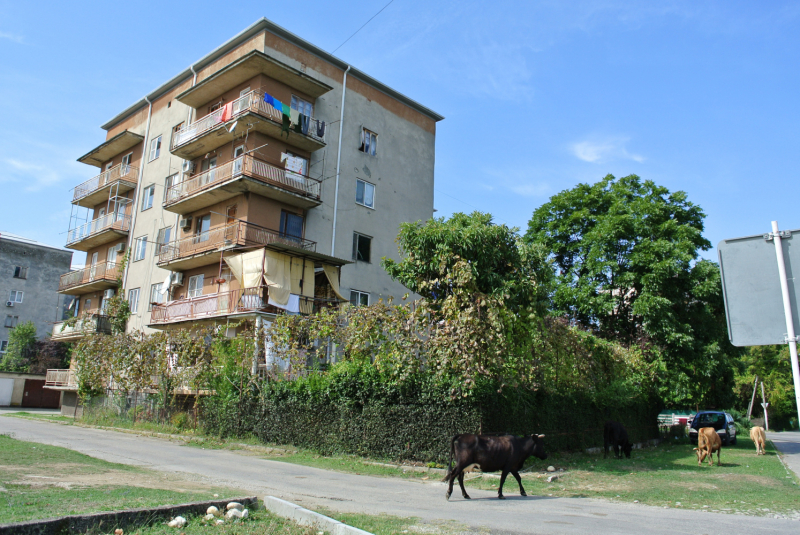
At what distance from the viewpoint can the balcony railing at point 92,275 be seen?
3672 cm

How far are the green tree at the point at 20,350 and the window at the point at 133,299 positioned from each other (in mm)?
24686

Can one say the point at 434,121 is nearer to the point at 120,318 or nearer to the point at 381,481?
the point at 120,318

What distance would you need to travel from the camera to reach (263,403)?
64.1 feet

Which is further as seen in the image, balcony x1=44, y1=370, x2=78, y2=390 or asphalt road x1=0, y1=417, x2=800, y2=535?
balcony x1=44, y1=370, x2=78, y2=390

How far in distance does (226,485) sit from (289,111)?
69.7ft

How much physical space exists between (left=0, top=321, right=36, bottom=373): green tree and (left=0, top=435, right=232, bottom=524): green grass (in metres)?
44.4

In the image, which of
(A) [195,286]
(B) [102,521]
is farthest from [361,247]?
(B) [102,521]

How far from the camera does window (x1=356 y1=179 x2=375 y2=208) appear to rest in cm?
3145

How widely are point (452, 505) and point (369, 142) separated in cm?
2587

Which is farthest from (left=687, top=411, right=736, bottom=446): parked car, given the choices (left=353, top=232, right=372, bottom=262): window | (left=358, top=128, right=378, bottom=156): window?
(left=358, top=128, right=378, bottom=156): window

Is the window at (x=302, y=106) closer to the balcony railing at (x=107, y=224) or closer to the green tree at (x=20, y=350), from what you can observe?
the balcony railing at (x=107, y=224)

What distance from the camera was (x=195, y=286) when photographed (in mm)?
30266

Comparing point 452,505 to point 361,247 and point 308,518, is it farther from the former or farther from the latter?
point 361,247

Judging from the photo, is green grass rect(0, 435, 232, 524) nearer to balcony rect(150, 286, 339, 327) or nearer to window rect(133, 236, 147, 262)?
balcony rect(150, 286, 339, 327)
